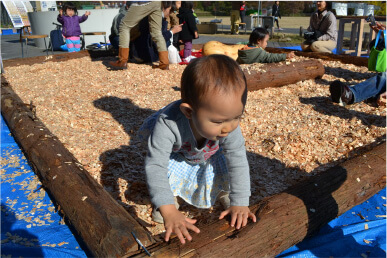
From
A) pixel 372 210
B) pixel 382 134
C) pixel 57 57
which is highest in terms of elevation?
pixel 57 57

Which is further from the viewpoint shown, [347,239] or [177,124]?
[347,239]

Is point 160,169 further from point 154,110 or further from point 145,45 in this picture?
point 145,45

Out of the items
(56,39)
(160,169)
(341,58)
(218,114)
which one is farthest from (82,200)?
(56,39)

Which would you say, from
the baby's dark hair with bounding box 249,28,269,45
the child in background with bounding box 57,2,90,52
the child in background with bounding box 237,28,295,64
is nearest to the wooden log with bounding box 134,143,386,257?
the child in background with bounding box 237,28,295,64

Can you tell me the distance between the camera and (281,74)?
17.1ft

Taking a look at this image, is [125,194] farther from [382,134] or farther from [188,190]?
[382,134]

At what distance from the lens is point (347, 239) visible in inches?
83.8

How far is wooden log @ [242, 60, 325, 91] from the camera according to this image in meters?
5.04

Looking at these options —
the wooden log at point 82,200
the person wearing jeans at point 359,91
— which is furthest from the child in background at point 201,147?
the person wearing jeans at point 359,91

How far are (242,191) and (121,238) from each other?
725mm

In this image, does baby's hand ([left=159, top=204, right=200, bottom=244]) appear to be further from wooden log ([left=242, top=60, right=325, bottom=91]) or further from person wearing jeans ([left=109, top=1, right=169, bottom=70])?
person wearing jeans ([left=109, top=1, right=169, bottom=70])

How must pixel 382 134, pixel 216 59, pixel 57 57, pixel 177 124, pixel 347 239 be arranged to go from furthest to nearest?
pixel 57 57
pixel 382 134
pixel 347 239
pixel 177 124
pixel 216 59

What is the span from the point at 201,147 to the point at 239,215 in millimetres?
468

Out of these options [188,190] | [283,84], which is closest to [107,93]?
[283,84]
